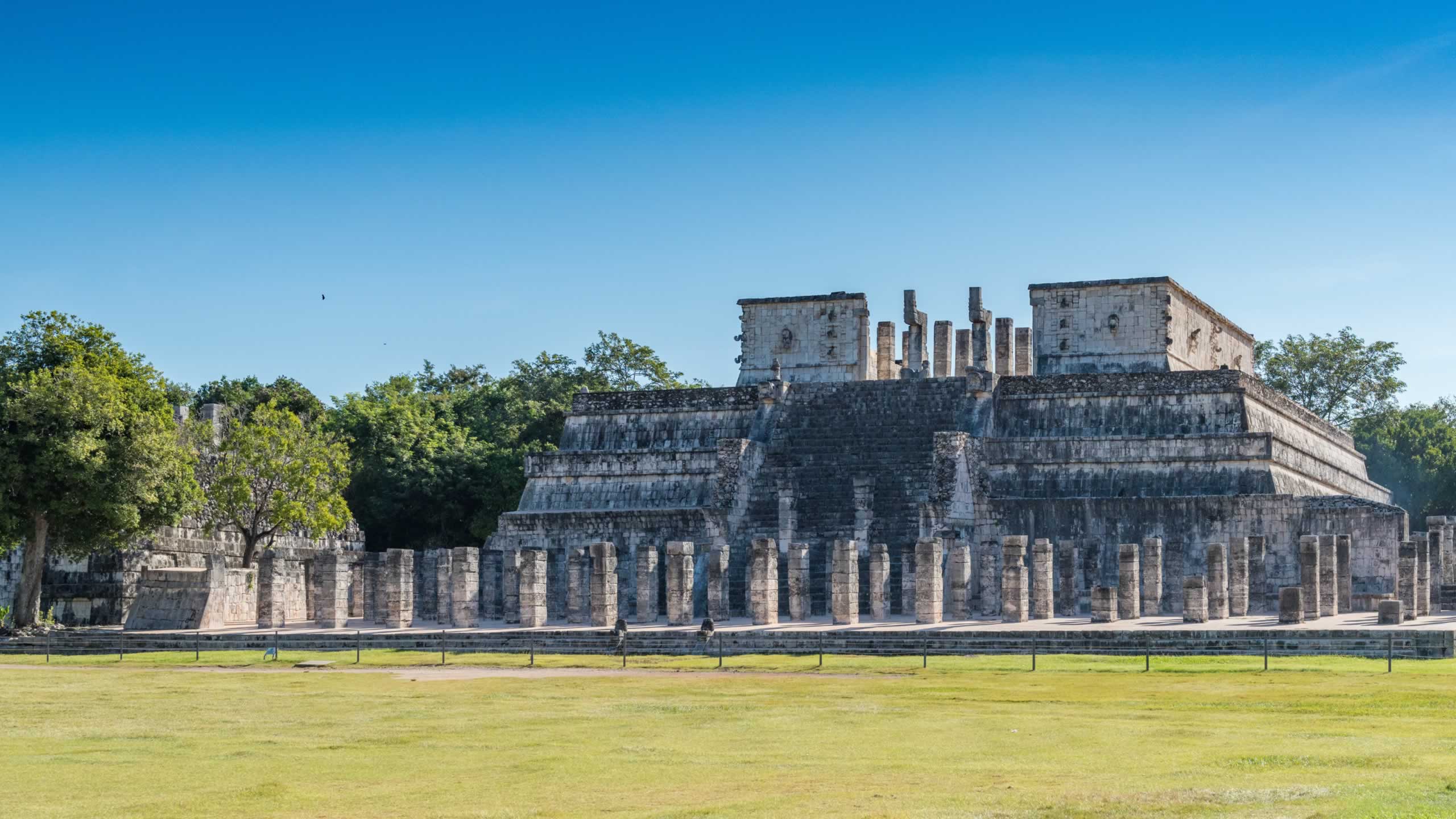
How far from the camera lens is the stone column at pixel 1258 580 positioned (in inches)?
1651

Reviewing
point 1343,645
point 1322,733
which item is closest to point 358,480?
point 1343,645

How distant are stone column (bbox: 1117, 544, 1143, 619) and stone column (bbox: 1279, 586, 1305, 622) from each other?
9.84 ft

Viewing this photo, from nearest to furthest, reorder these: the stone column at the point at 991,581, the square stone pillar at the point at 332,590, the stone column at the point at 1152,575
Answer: the stone column at the point at 1152,575, the stone column at the point at 991,581, the square stone pillar at the point at 332,590

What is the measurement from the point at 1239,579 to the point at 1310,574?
218 centimetres

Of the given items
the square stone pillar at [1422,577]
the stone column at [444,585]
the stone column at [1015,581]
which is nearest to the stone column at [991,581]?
the stone column at [1015,581]

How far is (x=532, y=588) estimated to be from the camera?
41656mm

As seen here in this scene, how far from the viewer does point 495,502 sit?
59156 mm

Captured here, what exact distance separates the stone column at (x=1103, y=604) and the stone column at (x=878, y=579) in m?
4.50

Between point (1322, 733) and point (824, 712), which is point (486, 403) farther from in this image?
point (1322, 733)

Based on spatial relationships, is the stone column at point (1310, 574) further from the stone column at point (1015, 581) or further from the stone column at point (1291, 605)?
the stone column at point (1015, 581)

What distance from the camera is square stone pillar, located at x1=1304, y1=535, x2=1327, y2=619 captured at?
38.5 metres

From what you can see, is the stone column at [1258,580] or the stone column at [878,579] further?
the stone column at [1258,580]

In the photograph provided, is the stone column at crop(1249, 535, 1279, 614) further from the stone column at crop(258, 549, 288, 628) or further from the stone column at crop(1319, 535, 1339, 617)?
the stone column at crop(258, 549, 288, 628)

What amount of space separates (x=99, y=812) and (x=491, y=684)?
1294 cm
